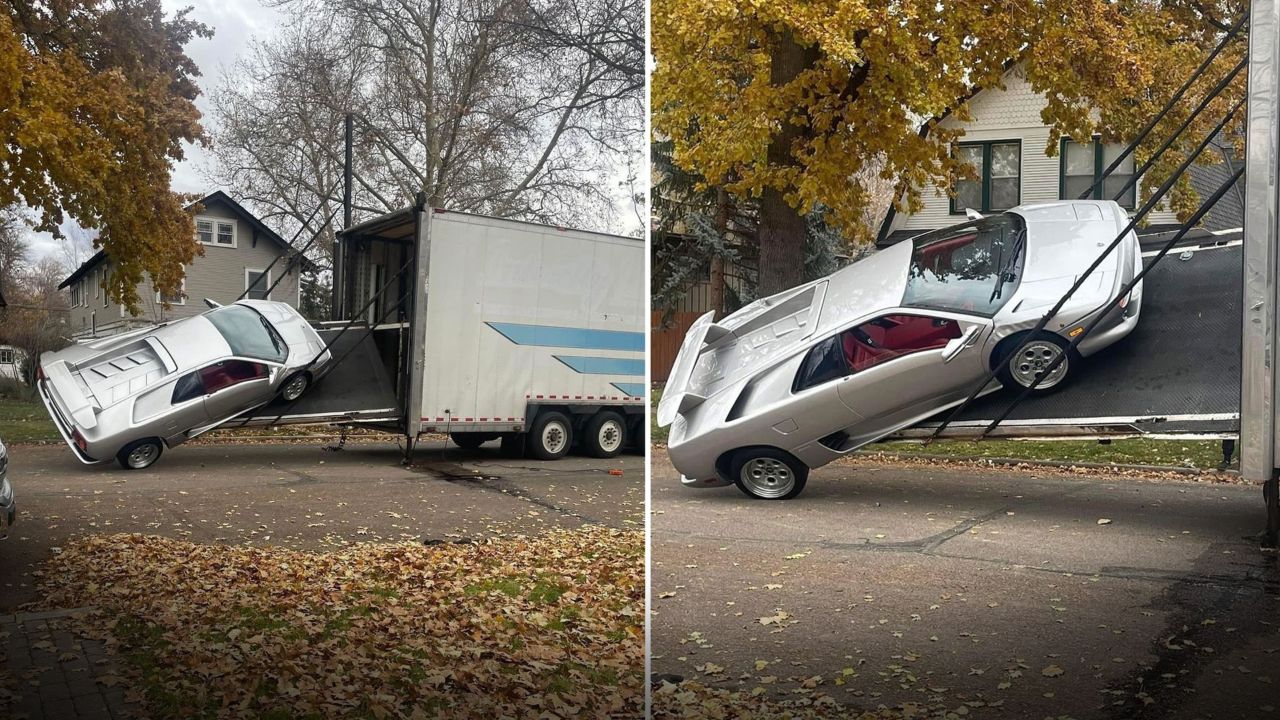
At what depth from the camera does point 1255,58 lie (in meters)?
1.92

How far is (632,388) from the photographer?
3141mm

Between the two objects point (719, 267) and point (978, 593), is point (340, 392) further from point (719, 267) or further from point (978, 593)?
point (978, 593)

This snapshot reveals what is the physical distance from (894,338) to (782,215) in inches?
20.9

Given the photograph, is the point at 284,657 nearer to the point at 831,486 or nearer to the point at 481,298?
the point at 481,298

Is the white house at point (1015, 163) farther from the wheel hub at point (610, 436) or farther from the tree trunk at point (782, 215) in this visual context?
the wheel hub at point (610, 436)

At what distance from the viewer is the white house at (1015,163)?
2.15 m

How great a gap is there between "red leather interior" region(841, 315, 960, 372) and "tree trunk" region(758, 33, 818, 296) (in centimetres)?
28

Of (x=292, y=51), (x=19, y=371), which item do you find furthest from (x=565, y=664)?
(x=292, y=51)

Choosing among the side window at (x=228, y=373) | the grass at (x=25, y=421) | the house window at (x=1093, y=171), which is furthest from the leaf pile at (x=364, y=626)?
the house window at (x=1093, y=171)

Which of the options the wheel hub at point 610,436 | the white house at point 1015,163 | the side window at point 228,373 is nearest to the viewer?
the white house at point 1015,163

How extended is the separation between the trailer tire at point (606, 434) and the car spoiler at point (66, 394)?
4.32 feet

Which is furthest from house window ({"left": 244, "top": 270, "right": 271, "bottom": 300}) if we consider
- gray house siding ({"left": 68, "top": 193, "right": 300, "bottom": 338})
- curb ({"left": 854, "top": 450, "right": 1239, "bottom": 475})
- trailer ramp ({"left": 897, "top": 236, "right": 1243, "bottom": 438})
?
trailer ramp ({"left": 897, "top": 236, "right": 1243, "bottom": 438})

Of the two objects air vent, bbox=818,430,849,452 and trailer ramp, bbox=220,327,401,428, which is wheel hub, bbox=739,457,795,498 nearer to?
air vent, bbox=818,430,849,452

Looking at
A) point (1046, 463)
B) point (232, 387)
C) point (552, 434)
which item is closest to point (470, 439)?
point (552, 434)
